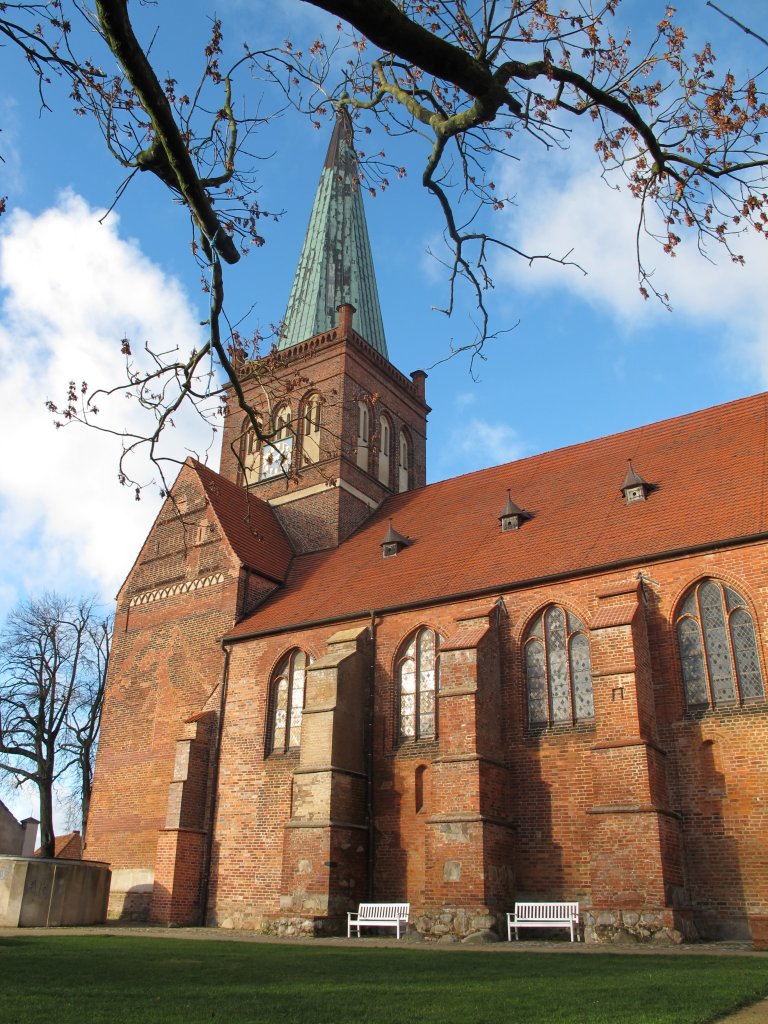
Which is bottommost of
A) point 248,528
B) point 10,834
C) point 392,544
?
point 10,834

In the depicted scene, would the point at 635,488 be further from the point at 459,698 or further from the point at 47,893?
the point at 47,893

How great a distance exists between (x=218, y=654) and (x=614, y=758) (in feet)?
35.4

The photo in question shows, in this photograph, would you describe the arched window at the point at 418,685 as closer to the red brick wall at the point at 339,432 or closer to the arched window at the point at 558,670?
the arched window at the point at 558,670

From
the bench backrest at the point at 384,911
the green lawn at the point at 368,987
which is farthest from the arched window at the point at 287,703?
the green lawn at the point at 368,987

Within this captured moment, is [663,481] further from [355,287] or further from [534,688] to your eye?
[355,287]

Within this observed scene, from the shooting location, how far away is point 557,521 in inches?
763

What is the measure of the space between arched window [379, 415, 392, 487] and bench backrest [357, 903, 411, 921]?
14.5m

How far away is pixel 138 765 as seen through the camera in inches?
865

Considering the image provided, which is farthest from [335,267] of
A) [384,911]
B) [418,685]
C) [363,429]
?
[384,911]

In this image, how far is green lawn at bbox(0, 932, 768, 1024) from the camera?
6051 millimetres

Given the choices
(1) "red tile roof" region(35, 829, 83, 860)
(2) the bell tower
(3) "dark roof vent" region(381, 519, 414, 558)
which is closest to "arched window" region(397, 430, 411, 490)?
(2) the bell tower

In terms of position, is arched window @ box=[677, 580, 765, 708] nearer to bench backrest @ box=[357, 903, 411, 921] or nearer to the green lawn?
the green lawn

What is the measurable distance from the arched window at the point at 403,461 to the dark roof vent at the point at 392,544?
6.64 metres

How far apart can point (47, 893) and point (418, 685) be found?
8.61 m
